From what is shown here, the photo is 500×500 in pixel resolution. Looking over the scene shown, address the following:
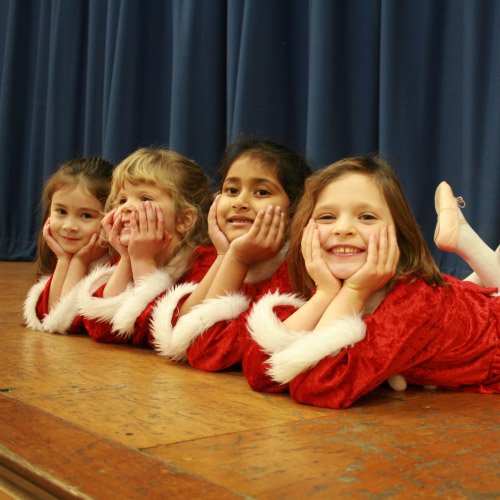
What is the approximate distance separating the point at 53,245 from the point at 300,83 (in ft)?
3.19

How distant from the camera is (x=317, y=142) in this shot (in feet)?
7.30

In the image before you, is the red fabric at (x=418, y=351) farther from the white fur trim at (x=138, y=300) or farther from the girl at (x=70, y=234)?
the girl at (x=70, y=234)

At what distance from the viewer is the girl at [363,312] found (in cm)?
119

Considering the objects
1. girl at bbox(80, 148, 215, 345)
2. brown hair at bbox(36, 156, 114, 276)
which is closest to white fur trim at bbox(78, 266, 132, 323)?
girl at bbox(80, 148, 215, 345)

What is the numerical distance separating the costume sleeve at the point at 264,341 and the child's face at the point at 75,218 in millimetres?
756

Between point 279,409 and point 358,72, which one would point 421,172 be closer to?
point 358,72

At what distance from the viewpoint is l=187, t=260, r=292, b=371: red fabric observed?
144 cm

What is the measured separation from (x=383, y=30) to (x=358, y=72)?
169mm

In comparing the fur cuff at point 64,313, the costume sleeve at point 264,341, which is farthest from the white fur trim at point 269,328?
the fur cuff at point 64,313

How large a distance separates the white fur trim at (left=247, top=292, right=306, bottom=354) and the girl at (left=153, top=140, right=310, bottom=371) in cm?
13

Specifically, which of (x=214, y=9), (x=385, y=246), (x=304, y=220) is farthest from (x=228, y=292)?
(x=214, y=9)

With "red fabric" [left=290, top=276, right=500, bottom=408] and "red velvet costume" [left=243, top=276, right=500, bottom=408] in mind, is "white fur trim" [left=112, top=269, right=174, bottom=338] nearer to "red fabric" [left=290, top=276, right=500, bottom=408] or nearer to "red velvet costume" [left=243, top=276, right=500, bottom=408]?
"red velvet costume" [left=243, top=276, right=500, bottom=408]

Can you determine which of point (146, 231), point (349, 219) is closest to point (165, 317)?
point (146, 231)

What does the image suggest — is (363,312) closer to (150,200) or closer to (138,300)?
(138,300)
